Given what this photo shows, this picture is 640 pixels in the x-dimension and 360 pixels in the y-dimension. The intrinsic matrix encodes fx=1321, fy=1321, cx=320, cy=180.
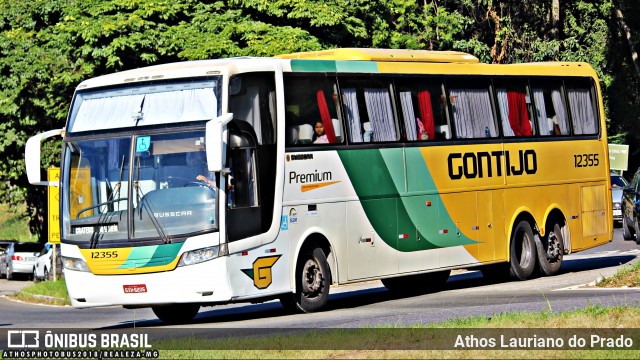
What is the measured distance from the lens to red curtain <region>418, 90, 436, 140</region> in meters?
21.2

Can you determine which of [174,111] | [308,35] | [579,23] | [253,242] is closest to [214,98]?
[174,111]

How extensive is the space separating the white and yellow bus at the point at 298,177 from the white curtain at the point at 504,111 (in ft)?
0.13

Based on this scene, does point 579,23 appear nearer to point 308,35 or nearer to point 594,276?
point 308,35

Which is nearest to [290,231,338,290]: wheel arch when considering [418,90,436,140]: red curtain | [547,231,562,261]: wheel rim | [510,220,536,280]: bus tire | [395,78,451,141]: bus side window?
[395,78,451,141]: bus side window

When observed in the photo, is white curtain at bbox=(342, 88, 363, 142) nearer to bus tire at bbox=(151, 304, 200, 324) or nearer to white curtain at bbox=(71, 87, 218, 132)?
white curtain at bbox=(71, 87, 218, 132)

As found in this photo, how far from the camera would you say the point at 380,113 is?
2019 centimetres

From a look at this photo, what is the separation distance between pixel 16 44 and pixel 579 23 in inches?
1001

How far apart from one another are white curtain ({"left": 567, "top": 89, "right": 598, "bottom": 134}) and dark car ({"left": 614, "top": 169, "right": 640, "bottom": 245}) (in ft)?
35.3

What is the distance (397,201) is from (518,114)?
4.11m

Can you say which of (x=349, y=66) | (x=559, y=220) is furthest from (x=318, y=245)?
(x=559, y=220)

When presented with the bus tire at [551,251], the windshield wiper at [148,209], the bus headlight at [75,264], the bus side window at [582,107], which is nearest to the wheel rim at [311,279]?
the windshield wiper at [148,209]

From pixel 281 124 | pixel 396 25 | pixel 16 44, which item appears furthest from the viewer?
pixel 396 25

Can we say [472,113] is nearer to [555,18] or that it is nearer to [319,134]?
[319,134]

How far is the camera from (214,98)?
17.2 m
